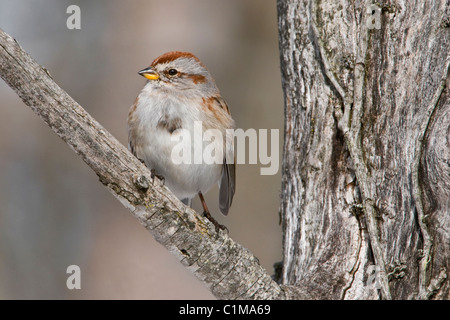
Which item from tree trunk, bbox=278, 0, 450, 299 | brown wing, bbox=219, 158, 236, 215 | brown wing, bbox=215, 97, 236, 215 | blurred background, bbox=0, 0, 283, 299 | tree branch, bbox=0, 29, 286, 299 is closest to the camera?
tree branch, bbox=0, 29, 286, 299

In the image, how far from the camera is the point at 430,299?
3021 mm

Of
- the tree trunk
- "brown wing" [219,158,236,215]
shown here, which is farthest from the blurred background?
the tree trunk

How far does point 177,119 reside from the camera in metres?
3.77

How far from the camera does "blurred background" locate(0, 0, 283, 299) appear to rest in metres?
6.16

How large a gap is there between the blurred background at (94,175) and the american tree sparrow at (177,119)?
2087mm

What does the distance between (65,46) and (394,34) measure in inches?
166

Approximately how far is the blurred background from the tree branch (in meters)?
3.10

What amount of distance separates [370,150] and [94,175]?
13.2 feet

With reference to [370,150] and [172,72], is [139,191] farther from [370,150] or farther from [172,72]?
[172,72]

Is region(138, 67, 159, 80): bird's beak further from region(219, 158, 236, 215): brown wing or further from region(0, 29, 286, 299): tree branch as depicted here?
region(0, 29, 286, 299): tree branch

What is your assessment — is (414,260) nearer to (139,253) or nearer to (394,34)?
(394,34)

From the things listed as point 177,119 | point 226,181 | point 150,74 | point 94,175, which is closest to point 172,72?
point 150,74

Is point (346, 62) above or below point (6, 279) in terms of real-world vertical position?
above
